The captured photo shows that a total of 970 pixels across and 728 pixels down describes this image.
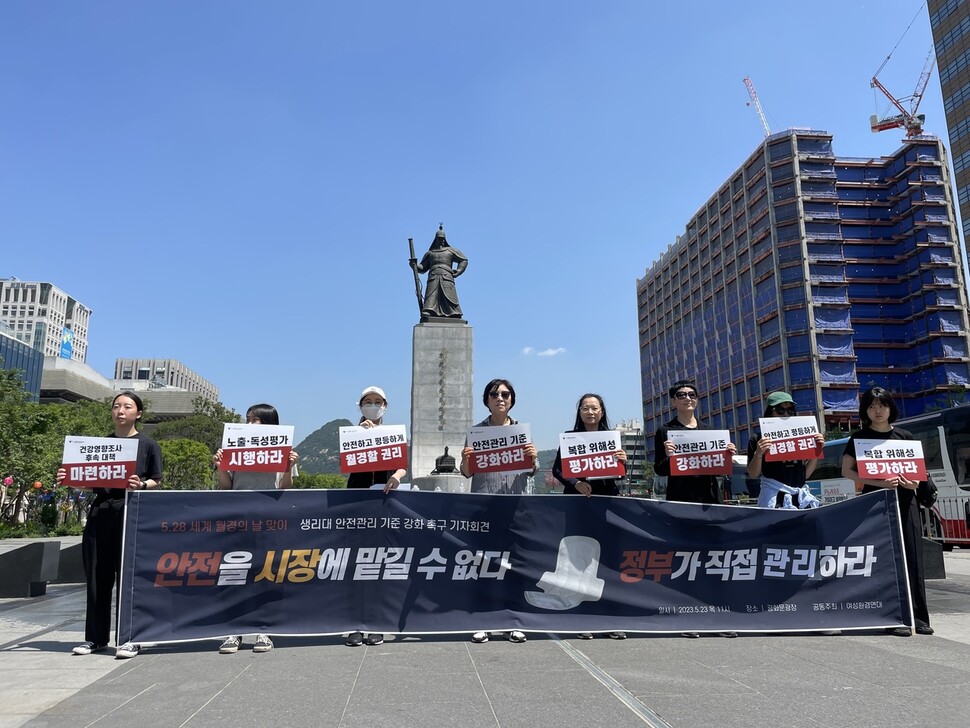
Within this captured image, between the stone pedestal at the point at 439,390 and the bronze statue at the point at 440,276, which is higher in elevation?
the bronze statue at the point at 440,276

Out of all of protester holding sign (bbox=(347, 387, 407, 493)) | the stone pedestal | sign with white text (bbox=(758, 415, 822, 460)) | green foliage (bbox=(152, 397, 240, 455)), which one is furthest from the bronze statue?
green foliage (bbox=(152, 397, 240, 455))

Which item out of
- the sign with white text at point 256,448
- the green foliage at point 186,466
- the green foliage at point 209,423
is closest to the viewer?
the sign with white text at point 256,448

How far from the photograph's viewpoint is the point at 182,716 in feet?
13.1

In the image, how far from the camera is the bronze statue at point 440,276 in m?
26.1

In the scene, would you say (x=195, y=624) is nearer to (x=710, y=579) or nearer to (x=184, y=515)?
(x=184, y=515)

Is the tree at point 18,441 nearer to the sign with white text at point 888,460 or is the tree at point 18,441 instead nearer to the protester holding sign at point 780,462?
the protester holding sign at point 780,462

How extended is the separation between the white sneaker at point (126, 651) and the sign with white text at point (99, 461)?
136 centimetres

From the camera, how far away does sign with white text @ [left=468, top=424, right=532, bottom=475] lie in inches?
261

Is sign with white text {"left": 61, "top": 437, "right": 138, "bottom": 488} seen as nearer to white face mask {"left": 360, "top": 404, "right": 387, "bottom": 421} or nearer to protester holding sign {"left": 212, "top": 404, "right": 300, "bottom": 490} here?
protester holding sign {"left": 212, "top": 404, "right": 300, "bottom": 490}

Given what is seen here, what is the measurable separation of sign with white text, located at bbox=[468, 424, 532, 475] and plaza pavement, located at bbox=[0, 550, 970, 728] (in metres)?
1.61

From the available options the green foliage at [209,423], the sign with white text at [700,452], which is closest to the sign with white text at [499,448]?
the sign with white text at [700,452]

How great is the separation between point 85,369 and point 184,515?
137 m

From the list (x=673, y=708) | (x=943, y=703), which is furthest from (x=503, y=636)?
(x=943, y=703)

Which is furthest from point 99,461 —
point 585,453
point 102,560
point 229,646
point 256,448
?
point 585,453
